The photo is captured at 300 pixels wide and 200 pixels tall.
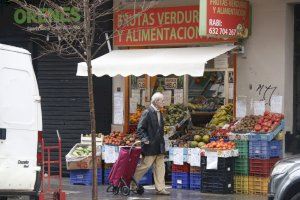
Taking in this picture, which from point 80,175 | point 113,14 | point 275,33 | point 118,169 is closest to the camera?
point 118,169

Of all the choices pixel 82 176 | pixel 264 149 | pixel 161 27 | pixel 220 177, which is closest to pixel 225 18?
pixel 161 27

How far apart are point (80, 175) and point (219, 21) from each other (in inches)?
180

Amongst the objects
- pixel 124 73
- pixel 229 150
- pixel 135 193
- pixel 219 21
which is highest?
pixel 219 21

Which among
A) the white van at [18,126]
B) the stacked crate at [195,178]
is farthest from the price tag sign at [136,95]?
the white van at [18,126]

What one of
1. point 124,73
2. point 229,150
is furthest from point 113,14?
point 229,150

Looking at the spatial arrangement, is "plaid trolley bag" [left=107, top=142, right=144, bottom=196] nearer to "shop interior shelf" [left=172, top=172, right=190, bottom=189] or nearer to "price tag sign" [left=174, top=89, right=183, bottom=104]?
"shop interior shelf" [left=172, top=172, right=190, bottom=189]

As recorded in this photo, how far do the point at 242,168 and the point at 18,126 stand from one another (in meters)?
5.08

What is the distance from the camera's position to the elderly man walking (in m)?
13.7

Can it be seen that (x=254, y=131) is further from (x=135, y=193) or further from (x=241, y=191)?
(x=135, y=193)

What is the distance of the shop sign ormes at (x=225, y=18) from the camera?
1344 cm

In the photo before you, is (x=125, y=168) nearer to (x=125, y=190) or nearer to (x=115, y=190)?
(x=125, y=190)

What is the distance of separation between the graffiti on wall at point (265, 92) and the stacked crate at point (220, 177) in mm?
1553

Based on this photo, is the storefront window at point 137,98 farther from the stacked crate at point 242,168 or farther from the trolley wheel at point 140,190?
the stacked crate at point 242,168

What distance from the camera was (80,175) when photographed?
15586 mm
